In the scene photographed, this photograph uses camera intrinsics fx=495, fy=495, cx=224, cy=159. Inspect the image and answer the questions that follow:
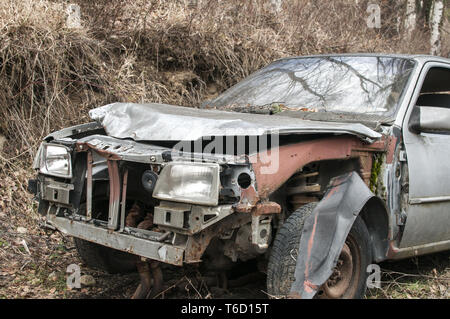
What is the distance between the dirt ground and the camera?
3367 millimetres

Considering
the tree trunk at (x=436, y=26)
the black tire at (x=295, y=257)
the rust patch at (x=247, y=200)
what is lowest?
the black tire at (x=295, y=257)

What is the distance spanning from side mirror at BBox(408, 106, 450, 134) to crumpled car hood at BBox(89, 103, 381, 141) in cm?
40

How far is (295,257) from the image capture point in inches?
103

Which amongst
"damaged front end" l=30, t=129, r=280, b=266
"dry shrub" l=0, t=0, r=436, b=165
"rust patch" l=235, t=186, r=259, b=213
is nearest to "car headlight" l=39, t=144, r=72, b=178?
"damaged front end" l=30, t=129, r=280, b=266

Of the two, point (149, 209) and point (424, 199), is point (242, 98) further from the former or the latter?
point (424, 199)

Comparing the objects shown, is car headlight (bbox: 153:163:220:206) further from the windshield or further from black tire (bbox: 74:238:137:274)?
the windshield

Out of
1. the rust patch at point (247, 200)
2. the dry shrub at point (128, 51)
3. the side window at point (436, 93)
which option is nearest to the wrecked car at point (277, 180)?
the rust patch at point (247, 200)

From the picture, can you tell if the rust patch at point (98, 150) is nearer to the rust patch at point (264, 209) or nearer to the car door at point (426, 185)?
the rust patch at point (264, 209)

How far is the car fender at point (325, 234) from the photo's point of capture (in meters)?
2.54

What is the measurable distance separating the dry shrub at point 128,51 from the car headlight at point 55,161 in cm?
217

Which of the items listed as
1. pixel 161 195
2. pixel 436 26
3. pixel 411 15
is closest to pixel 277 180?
pixel 161 195

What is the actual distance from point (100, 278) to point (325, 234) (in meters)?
1.92

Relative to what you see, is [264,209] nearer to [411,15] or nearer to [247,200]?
[247,200]

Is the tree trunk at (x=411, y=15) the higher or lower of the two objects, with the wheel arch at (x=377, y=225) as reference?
higher
